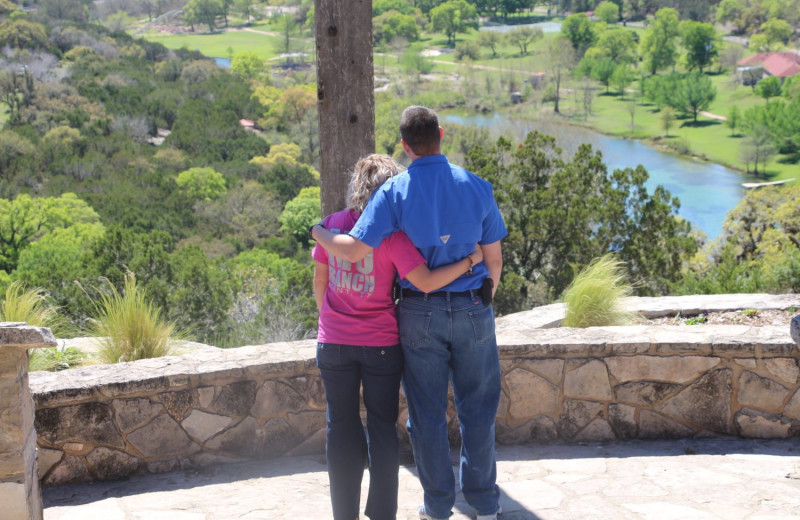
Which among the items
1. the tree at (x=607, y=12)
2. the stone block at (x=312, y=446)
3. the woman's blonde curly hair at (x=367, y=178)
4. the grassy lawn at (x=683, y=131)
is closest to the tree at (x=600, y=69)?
the grassy lawn at (x=683, y=131)

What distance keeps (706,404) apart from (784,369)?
0.39 meters

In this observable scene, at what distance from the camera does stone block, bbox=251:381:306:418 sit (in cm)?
393

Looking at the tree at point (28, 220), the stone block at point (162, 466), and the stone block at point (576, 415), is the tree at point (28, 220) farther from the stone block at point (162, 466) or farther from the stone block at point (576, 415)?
the stone block at point (576, 415)

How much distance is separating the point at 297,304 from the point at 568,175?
20.9 feet

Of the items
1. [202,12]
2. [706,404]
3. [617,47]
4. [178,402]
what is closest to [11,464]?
[178,402]

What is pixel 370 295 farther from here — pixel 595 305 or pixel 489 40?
pixel 489 40

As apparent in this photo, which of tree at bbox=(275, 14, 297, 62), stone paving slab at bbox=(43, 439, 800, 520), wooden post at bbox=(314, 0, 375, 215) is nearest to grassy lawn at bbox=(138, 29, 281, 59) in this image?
tree at bbox=(275, 14, 297, 62)

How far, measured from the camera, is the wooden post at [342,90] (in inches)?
143

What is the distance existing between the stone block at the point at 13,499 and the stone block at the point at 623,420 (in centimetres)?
264

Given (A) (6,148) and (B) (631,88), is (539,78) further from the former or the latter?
(A) (6,148)

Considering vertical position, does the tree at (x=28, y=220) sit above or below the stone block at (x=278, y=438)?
below

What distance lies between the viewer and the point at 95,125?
60406 millimetres

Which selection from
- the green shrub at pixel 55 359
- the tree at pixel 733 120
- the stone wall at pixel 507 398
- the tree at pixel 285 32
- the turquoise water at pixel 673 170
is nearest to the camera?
the stone wall at pixel 507 398

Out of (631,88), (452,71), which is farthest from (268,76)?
(631,88)
